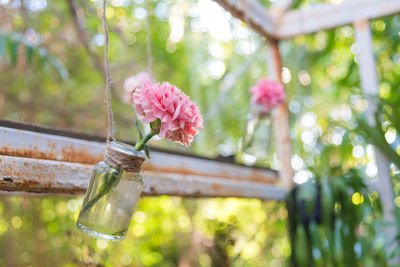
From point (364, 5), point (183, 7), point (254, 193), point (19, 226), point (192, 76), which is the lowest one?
point (19, 226)

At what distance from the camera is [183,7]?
92.4 inches

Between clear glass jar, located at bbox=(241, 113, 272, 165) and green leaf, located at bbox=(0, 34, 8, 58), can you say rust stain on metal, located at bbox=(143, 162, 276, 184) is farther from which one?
green leaf, located at bbox=(0, 34, 8, 58)

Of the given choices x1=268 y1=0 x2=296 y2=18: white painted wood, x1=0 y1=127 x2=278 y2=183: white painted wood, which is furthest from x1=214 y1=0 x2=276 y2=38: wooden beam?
x1=0 y1=127 x2=278 y2=183: white painted wood

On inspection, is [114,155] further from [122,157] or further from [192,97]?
[192,97]

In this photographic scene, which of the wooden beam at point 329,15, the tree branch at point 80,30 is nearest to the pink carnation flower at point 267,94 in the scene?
the wooden beam at point 329,15

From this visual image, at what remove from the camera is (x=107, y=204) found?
0.57m

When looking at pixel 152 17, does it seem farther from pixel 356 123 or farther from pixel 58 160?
pixel 58 160

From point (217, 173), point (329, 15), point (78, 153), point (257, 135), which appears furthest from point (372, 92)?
point (78, 153)

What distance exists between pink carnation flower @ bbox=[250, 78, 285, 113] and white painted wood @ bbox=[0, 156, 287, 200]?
1.01 feet

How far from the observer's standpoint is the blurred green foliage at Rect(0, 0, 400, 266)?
5.39ft

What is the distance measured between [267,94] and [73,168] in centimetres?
75

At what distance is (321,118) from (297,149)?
32 cm

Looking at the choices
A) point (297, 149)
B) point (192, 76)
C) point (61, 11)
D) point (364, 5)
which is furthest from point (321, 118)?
point (61, 11)

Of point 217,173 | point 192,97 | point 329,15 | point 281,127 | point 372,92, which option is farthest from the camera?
point 192,97
